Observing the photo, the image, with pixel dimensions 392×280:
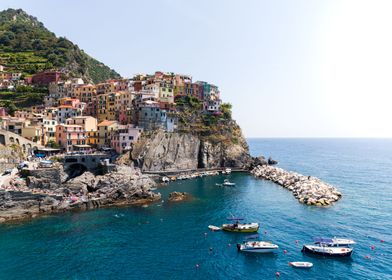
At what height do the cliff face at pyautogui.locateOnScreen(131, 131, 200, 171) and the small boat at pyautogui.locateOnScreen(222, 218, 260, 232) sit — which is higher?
the cliff face at pyautogui.locateOnScreen(131, 131, 200, 171)

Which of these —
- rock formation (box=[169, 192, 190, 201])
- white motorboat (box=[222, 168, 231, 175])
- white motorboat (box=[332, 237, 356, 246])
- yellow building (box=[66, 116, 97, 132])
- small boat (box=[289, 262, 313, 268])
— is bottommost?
small boat (box=[289, 262, 313, 268])

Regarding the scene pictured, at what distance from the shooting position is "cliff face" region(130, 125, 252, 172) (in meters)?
83.5

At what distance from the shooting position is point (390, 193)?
71.3 meters

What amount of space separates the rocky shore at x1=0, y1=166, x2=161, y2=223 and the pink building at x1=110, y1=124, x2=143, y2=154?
12.2m

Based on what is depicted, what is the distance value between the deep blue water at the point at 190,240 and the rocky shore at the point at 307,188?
2141mm

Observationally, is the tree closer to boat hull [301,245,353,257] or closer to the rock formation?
the rock formation

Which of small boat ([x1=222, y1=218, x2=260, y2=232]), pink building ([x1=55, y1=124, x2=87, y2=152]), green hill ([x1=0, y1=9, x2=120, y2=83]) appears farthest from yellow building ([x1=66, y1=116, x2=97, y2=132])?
small boat ([x1=222, y1=218, x2=260, y2=232])

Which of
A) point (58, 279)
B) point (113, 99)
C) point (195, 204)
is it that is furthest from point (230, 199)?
point (113, 99)

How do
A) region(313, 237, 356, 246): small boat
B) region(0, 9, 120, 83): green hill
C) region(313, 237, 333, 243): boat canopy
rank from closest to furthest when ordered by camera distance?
region(313, 237, 356, 246): small boat < region(313, 237, 333, 243): boat canopy < region(0, 9, 120, 83): green hill

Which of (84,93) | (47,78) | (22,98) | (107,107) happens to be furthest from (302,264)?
(47,78)

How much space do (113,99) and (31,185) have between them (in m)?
44.9

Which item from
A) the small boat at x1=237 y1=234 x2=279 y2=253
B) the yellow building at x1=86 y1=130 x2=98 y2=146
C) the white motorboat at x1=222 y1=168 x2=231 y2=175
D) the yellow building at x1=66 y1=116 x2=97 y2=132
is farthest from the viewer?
the white motorboat at x1=222 y1=168 x2=231 y2=175

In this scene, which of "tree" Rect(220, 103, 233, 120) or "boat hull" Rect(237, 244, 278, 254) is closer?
"boat hull" Rect(237, 244, 278, 254)

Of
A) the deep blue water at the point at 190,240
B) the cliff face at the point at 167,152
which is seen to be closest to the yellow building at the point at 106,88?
the cliff face at the point at 167,152
